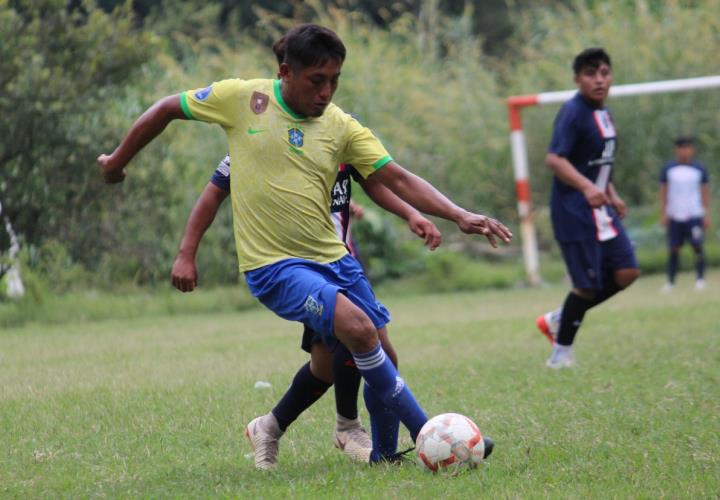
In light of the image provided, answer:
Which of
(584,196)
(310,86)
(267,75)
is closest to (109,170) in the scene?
(310,86)

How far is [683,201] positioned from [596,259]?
27.8 ft

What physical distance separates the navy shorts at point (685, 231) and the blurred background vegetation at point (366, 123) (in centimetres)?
237

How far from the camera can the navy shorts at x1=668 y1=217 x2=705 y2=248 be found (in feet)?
53.0

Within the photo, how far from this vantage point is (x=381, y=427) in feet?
17.3

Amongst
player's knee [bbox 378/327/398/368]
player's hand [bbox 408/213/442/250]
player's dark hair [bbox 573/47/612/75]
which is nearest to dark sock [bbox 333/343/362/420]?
player's knee [bbox 378/327/398/368]

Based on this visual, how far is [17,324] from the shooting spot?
14.1 meters

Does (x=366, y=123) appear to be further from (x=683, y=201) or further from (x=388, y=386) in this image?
(x=388, y=386)

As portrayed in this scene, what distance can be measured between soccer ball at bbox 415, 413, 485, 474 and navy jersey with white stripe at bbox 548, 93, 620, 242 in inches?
140

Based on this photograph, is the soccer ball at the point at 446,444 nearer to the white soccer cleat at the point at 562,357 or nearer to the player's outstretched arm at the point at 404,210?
the player's outstretched arm at the point at 404,210

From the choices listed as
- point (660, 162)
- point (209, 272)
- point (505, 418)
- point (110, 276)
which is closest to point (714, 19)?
point (660, 162)

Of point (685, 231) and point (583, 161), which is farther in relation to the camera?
point (685, 231)

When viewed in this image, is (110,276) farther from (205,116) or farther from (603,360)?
(205,116)

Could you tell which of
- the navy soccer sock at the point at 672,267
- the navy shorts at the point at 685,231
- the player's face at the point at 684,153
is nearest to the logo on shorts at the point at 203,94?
the navy soccer sock at the point at 672,267

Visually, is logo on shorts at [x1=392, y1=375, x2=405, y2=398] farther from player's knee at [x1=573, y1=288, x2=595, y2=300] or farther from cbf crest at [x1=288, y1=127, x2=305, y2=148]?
player's knee at [x1=573, y1=288, x2=595, y2=300]
